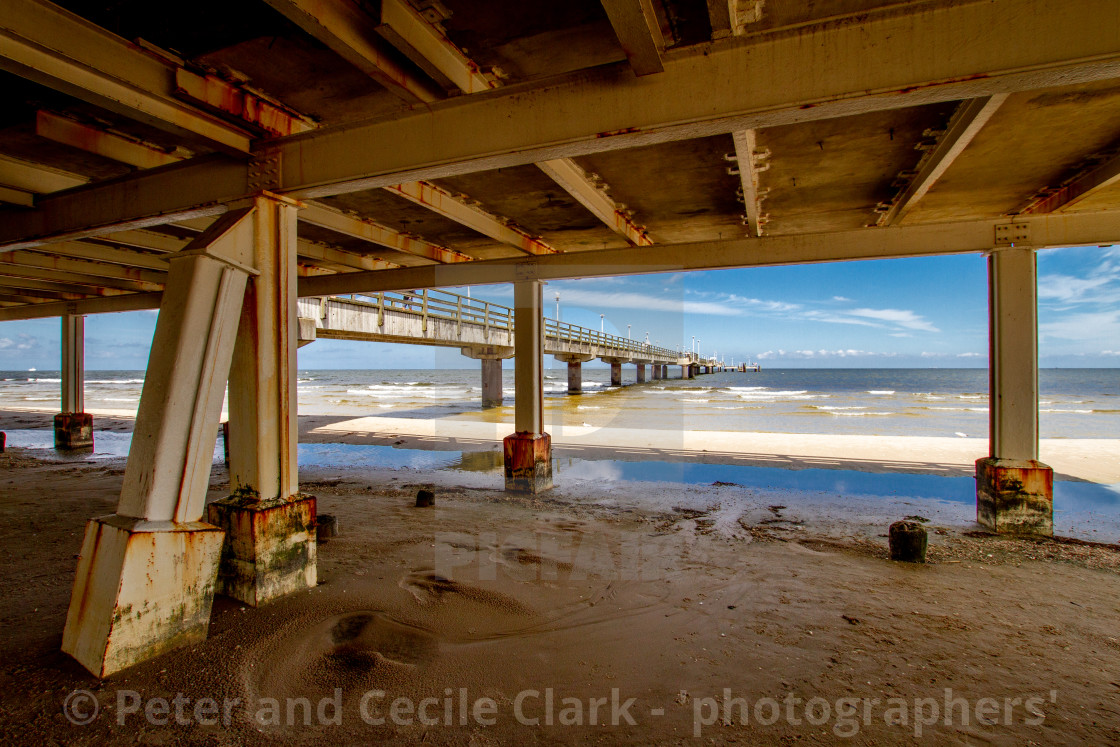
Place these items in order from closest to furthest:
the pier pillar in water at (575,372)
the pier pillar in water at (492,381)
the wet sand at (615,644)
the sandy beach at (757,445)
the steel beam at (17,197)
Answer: the wet sand at (615,644)
the steel beam at (17,197)
the sandy beach at (757,445)
the pier pillar in water at (492,381)
the pier pillar in water at (575,372)

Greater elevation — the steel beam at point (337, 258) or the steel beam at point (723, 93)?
the steel beam at point (337, 258)

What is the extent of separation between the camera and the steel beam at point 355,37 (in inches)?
95.1

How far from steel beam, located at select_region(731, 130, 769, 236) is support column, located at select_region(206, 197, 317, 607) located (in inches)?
139

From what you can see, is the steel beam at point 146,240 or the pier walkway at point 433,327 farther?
the pier walkway at point 433,327

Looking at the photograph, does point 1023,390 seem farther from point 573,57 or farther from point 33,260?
point 33,260

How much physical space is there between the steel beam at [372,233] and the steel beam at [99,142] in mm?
1172

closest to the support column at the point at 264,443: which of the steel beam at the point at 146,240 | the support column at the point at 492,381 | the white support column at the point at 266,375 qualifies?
the white support column at the point at 266,375

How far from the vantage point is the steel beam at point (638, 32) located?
226cm

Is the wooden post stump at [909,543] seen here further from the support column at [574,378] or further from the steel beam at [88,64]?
the support column at [574,378]

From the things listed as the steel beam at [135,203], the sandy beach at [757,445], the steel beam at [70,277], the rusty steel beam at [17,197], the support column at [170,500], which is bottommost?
the sandy beach at [757,445]

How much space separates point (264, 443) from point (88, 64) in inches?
93.8

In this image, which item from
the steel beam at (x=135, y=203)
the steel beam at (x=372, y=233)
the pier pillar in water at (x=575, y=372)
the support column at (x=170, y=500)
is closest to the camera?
the support column at (x=170, y=500)

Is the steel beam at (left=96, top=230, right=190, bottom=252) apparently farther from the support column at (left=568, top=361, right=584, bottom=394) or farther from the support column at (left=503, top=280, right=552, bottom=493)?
the support column at (left=568, top=361, right=584, bottom=394)

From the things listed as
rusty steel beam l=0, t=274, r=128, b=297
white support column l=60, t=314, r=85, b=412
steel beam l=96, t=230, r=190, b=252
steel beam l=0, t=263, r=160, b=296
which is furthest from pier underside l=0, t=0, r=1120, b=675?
white support column l=60, t=314, r=85, b=412
